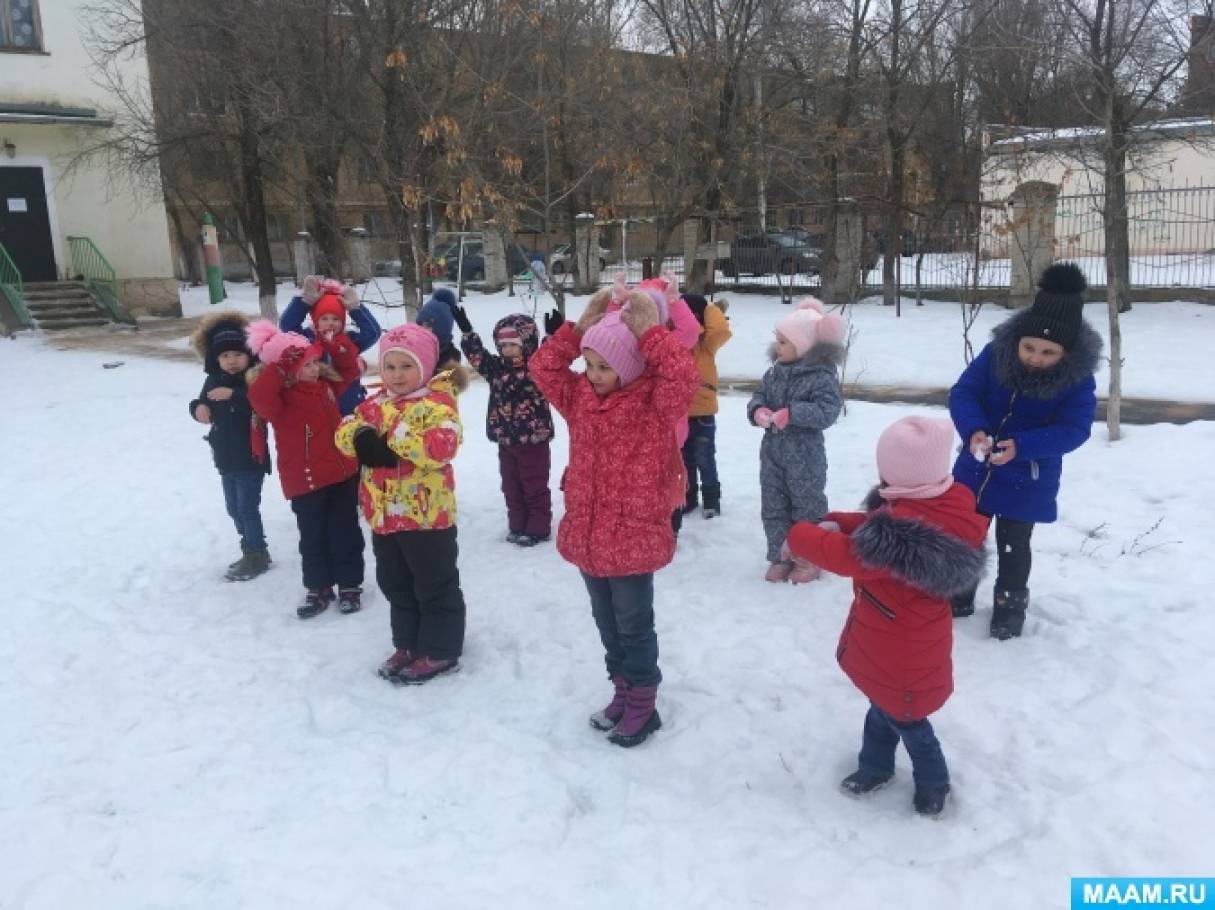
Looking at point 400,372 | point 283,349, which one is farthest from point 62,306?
point 400,372

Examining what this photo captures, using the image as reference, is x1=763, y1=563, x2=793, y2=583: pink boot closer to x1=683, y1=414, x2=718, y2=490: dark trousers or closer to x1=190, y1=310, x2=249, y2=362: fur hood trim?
x1=683, y1=414, x2=718, y2=490: dark trousers

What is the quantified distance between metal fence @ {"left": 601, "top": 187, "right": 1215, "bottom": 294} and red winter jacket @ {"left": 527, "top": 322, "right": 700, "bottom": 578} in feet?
26.8

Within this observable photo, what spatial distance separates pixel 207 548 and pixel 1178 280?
53.0ft

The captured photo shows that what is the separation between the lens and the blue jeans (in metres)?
3.33

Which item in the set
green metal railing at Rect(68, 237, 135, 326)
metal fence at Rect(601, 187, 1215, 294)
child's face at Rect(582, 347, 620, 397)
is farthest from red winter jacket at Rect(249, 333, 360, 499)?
green metal railing at Rect(68, 237, 135, 326)

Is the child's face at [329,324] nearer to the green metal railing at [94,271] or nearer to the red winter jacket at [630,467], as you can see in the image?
the red winter jacket at [630,467]

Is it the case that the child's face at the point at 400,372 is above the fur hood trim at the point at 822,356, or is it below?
above

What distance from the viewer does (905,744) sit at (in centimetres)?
289

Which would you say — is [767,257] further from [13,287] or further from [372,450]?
[372,450]

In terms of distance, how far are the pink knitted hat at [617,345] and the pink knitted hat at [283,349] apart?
193 cm

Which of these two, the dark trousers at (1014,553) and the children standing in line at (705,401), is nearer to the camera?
the dark trousers at (1014,553)

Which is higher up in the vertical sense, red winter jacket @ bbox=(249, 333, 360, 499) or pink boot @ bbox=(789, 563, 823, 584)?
red winter jacket @ bbox=(249, 333, 360, 499)

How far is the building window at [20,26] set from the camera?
60.8ft

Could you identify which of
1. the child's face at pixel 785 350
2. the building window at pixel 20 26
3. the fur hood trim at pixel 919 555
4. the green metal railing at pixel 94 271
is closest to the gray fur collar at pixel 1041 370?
the child's face at pixel 785 350
